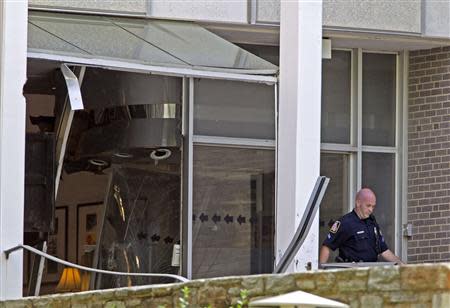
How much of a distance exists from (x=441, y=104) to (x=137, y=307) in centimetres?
788

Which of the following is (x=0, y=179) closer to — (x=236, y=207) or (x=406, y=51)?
(x=236, y=207)

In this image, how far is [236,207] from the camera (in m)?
16.7

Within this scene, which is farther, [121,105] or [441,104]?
[441,104]

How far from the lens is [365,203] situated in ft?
46.6

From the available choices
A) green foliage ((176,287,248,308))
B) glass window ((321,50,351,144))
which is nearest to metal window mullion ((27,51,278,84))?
glass window ((321,50,351,144))

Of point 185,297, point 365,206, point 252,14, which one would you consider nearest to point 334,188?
point 252,14

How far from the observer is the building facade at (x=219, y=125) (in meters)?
15.2

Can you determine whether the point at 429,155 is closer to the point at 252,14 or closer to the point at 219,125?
the point at 219,125

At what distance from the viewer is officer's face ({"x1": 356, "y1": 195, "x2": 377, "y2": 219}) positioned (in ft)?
46.6

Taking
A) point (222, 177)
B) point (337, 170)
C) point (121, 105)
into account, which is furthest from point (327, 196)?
point (121, 105)

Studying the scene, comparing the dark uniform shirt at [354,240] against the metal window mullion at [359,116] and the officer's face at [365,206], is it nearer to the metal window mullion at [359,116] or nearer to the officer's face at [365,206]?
the officer's face at [365,206]

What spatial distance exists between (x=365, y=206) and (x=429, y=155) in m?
3.68

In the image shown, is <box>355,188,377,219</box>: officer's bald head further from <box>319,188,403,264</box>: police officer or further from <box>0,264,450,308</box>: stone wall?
<box>0,264,450,308</box>: stone wall

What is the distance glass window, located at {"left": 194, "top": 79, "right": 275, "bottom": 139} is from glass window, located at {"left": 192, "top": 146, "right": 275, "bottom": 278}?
202mm
